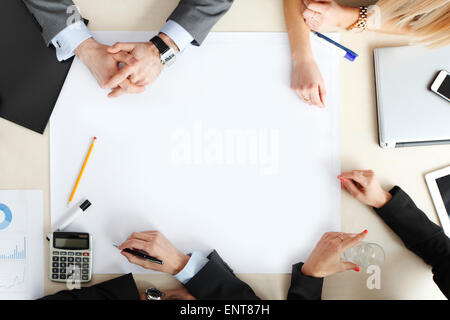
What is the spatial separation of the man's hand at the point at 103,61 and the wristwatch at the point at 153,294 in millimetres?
526

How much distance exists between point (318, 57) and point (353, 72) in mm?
105

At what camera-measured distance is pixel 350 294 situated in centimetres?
98

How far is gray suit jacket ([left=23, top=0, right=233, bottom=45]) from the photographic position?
0.88m

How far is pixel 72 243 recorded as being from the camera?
95cm

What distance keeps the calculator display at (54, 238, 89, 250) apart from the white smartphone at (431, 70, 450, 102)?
101 centimetres

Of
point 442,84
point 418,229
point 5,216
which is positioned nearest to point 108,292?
point 5,216

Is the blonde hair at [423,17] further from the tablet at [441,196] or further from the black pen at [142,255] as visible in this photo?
the black pen at [142,255]

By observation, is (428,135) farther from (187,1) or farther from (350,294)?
(187,1)

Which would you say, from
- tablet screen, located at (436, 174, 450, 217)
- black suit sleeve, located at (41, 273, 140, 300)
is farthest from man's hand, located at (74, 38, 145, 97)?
tablet screen, located at (436, 174, 450, 217)

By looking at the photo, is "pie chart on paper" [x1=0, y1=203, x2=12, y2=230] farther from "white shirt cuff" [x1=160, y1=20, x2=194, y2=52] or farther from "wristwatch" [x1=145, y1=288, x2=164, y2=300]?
"white shirt cuff" [x1=160, y1=20, x2=194, y2=52]

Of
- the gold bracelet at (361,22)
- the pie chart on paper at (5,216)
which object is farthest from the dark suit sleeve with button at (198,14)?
the pie chart on paper at (5,216)

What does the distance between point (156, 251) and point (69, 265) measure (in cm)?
25

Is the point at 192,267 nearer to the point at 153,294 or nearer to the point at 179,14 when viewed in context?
the point at 153,294

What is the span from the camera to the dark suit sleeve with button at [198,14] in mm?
885
